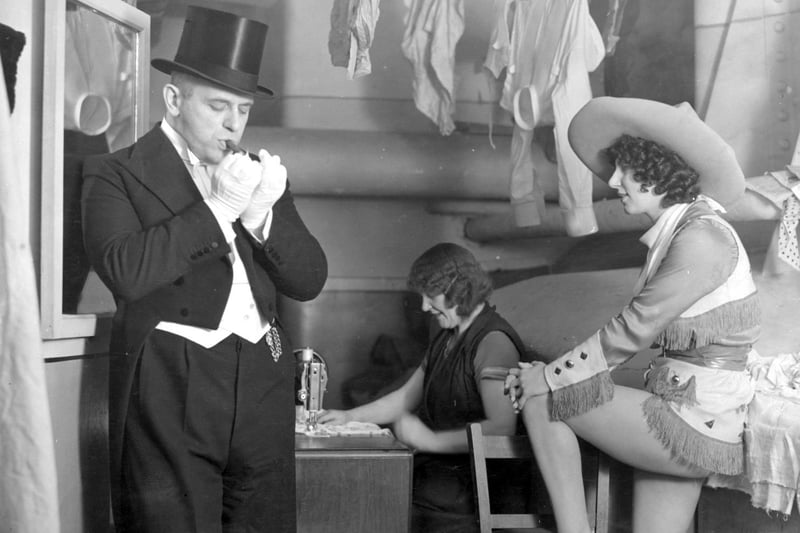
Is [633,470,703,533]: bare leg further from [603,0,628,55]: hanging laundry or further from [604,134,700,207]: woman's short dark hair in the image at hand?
[603,0,628,55]: hanging laundry

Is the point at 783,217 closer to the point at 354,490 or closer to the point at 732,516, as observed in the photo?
the point at 732,516

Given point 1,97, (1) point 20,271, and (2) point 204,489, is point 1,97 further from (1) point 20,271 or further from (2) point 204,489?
(2) point 204,489

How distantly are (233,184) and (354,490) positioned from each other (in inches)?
28.1

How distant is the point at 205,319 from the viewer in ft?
5.68

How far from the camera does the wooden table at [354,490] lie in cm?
201

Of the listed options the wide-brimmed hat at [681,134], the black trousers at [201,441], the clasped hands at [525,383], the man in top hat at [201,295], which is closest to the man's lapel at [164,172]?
the man in top hat at [201,295]

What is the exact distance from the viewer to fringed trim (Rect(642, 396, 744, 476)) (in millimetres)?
1959

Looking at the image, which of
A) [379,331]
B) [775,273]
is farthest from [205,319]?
[379,331]

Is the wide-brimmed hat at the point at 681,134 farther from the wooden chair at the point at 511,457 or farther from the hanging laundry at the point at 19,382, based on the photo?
the hanging laundry at the point at 19,382

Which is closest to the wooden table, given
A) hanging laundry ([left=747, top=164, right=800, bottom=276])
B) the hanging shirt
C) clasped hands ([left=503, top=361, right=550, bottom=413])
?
clasped hands ([left=503, top=361, right=550, bottom=413])

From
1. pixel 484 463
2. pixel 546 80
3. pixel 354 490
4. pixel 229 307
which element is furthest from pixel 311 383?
pixel 546 80

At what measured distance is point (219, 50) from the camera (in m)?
1.81

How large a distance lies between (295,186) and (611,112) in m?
1.30

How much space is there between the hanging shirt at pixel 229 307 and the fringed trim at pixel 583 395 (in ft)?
2.02
